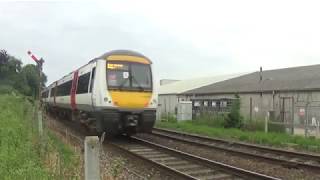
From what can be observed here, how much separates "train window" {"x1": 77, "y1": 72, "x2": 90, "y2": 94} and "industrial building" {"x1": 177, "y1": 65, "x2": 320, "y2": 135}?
9.72 metres

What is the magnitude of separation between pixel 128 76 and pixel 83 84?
3057mm

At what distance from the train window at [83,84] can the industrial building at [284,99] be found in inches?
383

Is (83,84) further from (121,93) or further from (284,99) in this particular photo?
(284,99)

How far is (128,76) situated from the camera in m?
16.1

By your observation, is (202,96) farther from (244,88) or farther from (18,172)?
(18,172)

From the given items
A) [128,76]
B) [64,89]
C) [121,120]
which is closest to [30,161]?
[121,120]

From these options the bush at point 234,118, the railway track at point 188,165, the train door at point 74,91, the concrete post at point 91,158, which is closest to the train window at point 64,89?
the train door at point 74,91

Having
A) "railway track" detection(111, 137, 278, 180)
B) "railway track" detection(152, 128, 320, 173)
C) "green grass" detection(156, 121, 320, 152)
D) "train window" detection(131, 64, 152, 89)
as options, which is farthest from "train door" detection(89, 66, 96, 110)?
"green grass" detection(156, 121, 320, 152)

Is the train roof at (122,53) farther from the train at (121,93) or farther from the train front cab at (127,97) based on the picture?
the train front cab at (127,97)

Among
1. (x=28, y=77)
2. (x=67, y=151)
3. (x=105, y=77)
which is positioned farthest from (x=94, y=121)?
(x=28, y=77)

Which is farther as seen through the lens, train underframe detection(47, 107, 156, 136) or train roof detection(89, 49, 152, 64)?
train roof detection(89, 49, 152, 64)

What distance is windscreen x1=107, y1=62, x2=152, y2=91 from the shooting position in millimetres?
15898

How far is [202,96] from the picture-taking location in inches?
1458

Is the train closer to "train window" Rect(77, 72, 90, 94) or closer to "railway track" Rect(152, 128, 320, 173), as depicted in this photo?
"train window" Rect(77, 72, 90, 94)
